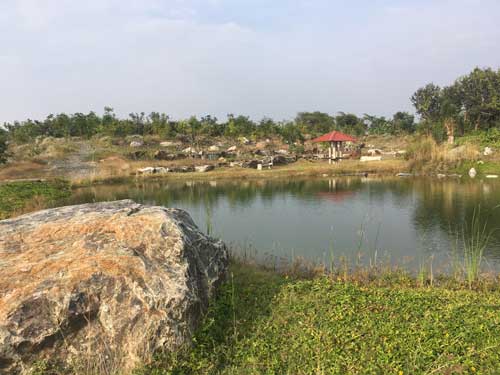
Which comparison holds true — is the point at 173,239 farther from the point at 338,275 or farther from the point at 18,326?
the point at 338,275

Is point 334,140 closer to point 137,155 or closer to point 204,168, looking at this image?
point 204,168

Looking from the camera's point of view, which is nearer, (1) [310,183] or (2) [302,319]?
(2) [302,319]

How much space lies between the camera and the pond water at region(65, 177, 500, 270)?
798 cm

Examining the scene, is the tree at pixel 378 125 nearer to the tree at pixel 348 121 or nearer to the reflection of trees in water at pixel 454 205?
the tree at pixel 348 121

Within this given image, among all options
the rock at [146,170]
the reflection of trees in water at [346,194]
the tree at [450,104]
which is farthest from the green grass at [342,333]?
the tree at [450,104]

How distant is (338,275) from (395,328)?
237 centimetres

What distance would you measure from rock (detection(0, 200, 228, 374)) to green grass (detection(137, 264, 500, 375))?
31cm

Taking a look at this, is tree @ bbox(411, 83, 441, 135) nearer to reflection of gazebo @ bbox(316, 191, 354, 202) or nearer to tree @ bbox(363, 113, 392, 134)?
tree @ bbox(363, 113, 392, 134)

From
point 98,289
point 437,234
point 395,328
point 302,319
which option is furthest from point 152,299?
point 437,234

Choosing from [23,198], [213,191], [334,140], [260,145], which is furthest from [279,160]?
[23,198]

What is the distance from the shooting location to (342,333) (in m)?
3.64

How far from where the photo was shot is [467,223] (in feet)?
32.6

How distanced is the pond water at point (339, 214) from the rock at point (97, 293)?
108 inches

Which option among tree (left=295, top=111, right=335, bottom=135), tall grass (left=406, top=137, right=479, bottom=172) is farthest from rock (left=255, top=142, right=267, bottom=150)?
tall grass (left=406, top=137, right=479, bottom=172)
